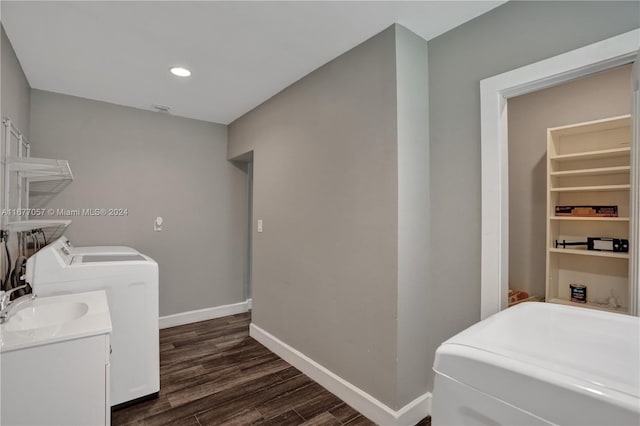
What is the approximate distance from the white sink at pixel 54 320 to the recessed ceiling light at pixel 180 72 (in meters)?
1.67

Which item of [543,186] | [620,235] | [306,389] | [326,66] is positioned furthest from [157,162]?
[620,235]

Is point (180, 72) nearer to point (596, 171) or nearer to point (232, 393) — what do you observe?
point (232, 393)

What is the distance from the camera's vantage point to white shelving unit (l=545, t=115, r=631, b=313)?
2410 millimetres

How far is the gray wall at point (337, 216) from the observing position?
1845mm

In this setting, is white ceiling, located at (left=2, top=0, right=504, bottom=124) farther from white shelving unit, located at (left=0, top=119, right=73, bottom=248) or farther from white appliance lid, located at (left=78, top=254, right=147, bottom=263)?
white appliance lid, located at (left=78, top=254, right=147, bottom=263)

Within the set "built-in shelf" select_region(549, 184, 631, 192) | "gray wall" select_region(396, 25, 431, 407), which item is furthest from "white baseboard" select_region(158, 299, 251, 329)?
"built-in shelf" select_region(549, 184, 631, 192)

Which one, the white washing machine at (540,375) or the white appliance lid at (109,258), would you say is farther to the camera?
the white appliance lid at (109,258)

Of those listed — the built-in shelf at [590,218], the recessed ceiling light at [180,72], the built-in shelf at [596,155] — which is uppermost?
the recessed ceiling light at [180,72]

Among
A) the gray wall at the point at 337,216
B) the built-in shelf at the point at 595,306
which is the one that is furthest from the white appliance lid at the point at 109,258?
the built-in shelf at the point at 595,306

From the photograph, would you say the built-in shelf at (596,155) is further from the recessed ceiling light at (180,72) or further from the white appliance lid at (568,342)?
the recessed ceiling light at (180,72)

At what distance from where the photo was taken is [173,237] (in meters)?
3.50

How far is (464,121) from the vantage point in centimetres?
181

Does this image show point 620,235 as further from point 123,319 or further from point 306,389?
point 123,319

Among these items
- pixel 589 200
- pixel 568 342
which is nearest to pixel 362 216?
pixel 568 342
